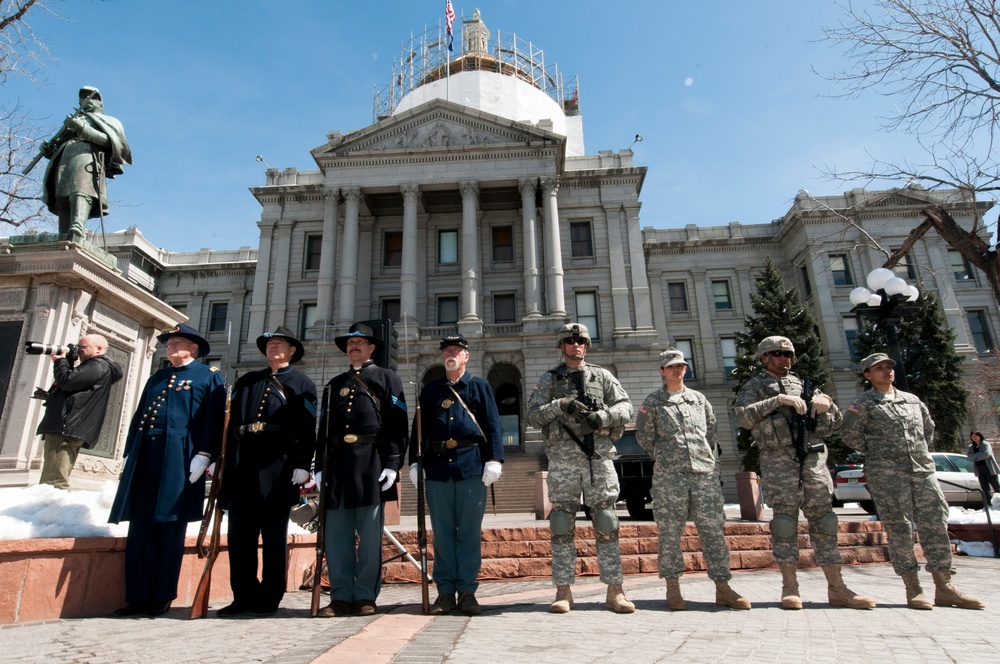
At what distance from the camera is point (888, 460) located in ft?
18.4

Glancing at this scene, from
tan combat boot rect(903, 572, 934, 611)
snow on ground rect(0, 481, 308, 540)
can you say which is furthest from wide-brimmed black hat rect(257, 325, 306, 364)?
tan combat boot rect(903, 572, 934, 611)

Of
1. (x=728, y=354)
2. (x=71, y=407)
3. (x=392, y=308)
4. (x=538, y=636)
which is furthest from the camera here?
(x=728, y=354)

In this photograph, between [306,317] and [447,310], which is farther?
[306,317]

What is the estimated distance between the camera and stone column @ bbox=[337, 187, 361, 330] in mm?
31367

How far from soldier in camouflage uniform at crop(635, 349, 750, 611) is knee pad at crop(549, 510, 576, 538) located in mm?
785

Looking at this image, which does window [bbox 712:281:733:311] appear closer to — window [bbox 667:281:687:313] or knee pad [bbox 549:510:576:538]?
window [bbox 667:281:687:313]

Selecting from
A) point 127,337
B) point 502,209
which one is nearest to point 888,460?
point 127,337

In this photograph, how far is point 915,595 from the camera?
5137 mm

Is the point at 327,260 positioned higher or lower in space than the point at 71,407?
higher

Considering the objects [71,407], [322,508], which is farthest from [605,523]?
[71,407]

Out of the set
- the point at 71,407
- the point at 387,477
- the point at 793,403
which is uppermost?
the point at 71,407

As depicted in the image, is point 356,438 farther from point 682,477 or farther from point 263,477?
point 682,477

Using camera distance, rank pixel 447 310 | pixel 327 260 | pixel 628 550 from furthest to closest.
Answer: pixel 447 310, pixel 327 260, pixel 628 550

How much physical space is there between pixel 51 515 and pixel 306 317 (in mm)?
30664
